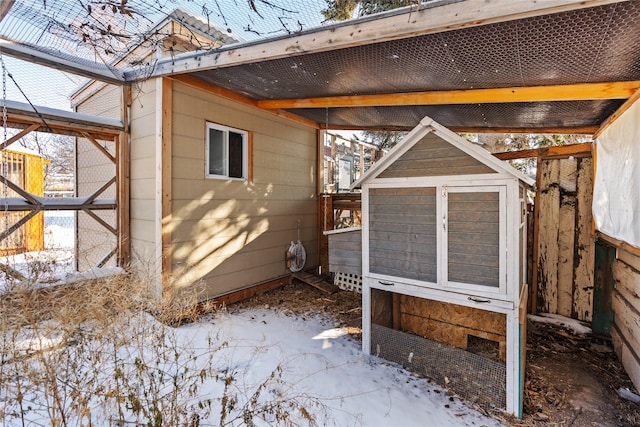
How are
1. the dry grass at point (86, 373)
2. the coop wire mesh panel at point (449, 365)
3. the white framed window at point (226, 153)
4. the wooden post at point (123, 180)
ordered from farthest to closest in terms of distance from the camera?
the white framed window at point (226, 153), the wooden post at point (123, 180), the coop wire mesh panel at point (449, 365), the dry grass at point (86, 373)

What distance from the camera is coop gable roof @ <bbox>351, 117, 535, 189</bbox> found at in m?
2.56

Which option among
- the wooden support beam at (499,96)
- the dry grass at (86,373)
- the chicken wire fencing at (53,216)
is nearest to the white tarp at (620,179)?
the wooden support beam at (499,96)

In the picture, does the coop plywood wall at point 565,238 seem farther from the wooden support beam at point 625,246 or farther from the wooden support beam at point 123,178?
the wooden support beam at point 123,178

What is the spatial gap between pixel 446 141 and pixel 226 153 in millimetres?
3155

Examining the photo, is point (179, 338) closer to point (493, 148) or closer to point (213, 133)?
point (213, 133)

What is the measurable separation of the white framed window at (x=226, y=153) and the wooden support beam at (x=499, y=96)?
1.19 m

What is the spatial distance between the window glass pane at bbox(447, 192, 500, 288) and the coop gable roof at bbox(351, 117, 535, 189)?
23 cm

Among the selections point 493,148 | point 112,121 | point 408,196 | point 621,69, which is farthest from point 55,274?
point 493,148

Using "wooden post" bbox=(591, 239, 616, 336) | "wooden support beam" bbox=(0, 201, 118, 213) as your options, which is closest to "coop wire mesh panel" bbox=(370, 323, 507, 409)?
"wooden post" bbox=(591, 239, 616, 336)

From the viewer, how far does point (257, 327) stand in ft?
13.0

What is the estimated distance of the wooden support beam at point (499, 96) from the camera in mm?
2870

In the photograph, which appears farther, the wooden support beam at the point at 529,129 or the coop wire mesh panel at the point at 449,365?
the wooden support beam at the point at 529,129

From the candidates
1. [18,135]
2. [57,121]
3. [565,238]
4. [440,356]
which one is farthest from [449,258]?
[18,135]

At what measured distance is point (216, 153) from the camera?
465 cm
